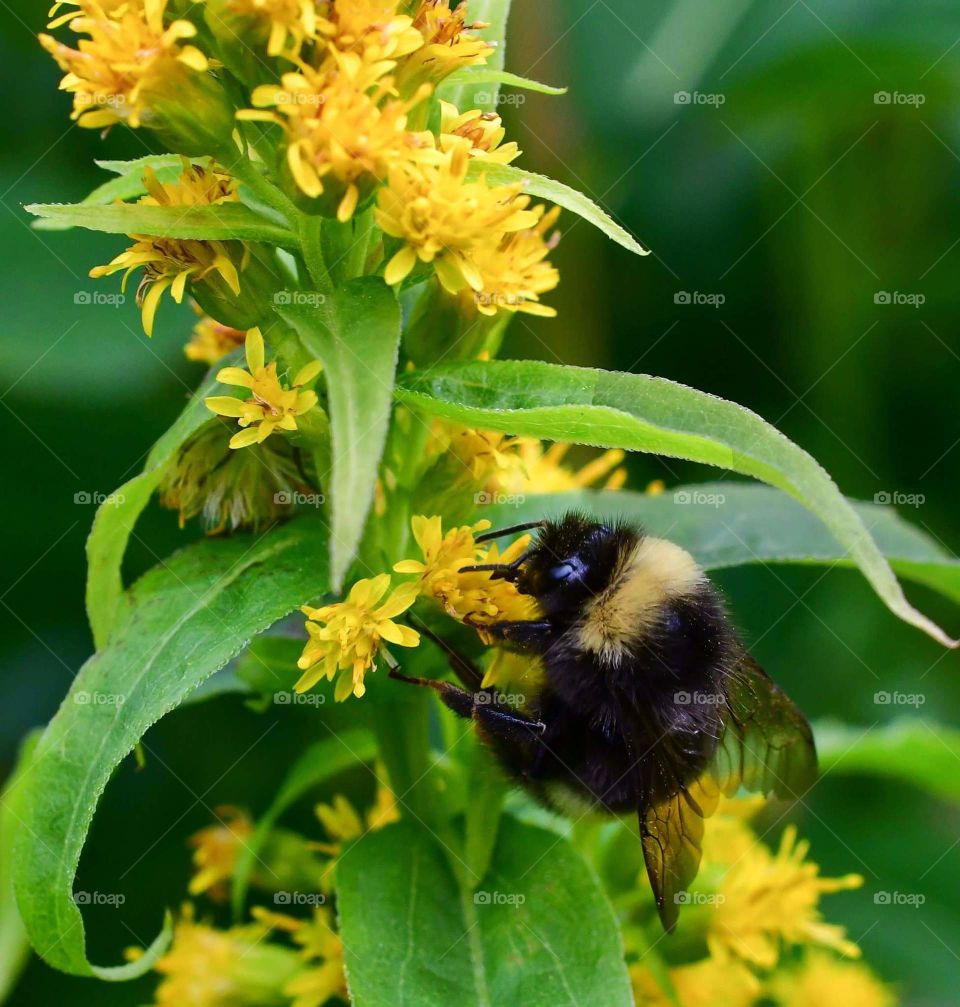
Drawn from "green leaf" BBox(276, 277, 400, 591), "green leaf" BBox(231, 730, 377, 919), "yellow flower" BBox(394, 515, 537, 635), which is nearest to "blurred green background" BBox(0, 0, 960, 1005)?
"green leaf" BBox(231, 730, 377, 919)

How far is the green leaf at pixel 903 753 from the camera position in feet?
8.52

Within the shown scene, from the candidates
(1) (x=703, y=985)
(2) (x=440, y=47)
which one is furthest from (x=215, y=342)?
(1) (x=703, y=985)

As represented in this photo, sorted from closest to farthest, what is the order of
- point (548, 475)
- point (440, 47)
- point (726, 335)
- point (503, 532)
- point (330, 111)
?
point (330, 111)
point (440, 47)
point (503, 532)
point (548, 475)
point (726, 335)

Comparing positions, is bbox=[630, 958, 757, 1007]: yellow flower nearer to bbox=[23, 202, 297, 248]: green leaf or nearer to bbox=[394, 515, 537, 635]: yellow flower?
bbox=[394, 515, 537, 635]: yellow flower

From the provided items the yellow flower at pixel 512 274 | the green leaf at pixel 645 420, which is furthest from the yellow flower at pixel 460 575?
the yellow flower at pixel 512 274

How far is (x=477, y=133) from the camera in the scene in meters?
1.74

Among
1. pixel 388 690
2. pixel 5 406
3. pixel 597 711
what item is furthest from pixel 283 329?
pixel 5 406

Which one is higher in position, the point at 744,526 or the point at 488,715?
the point at 744,526

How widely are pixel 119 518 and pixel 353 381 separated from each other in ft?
1.89

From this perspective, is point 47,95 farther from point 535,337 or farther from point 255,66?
point 255,66

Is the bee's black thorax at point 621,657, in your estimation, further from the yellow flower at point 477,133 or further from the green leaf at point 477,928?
the yellow flower at point 477,133

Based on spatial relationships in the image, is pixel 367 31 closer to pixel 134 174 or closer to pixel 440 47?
pixel 440 47

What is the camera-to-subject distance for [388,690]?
6.36ft

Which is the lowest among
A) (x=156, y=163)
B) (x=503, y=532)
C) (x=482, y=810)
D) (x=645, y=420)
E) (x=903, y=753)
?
(x=482, y=810)
